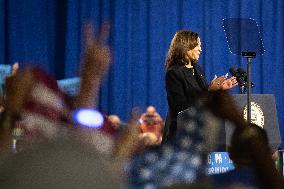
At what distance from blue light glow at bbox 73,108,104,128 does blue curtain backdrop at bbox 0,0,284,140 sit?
517 cm

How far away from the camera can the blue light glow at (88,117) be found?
395mm

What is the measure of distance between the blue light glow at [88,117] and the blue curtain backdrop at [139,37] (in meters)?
5.17

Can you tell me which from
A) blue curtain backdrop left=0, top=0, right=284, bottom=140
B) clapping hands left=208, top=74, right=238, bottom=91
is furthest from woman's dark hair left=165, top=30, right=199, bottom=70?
blue curtain backdrop left=0, top=0, right=284, bottom=140

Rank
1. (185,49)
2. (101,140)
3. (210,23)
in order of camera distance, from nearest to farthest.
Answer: (101,140), (185,49), (210,23)

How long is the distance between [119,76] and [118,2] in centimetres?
65

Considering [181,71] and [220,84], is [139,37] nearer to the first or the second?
[181,71]

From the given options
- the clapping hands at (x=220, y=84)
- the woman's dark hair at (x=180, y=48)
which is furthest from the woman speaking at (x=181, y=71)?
the clapping hands at (x=220, y=84)

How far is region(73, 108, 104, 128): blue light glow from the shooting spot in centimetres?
40

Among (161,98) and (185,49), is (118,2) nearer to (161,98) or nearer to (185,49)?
(161,98)

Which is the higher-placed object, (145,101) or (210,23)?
(210,23)

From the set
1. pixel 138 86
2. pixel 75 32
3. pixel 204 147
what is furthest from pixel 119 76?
pixel 204 147

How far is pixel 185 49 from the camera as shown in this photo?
324 centimetres

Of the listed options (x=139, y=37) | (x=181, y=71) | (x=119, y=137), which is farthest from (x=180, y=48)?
(x=119, y=137)

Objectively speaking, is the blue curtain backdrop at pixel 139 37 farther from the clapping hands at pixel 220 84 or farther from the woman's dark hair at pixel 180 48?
the clapping hands at pixel 220 84
